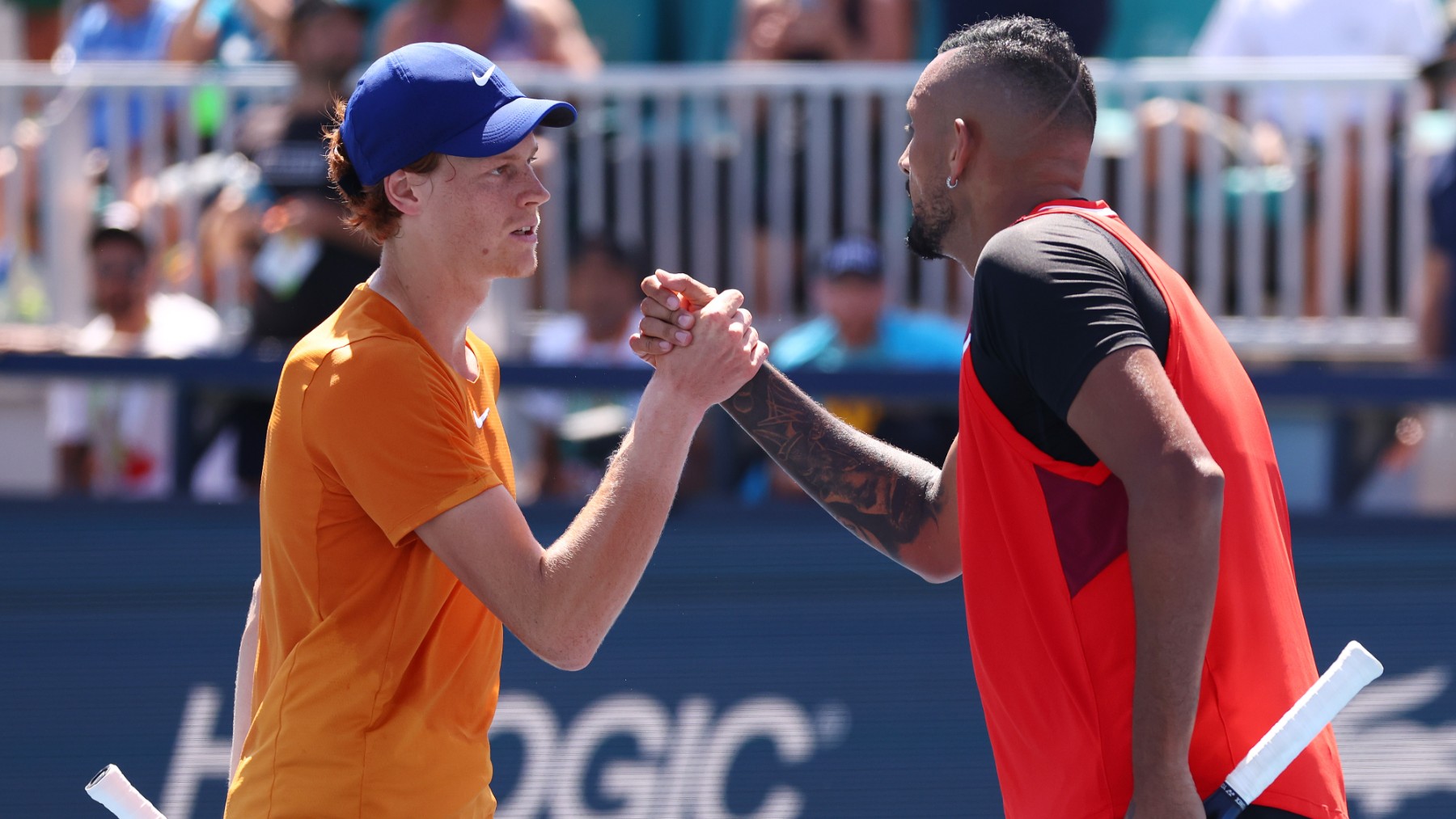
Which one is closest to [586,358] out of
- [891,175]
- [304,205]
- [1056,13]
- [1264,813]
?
[304,205]

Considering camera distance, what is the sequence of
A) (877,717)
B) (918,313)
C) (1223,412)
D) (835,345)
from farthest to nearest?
1. (918,313)
2. (835,345)
3. (877,717)
4. (1223,412)

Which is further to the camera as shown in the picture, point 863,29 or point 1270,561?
point 863,29

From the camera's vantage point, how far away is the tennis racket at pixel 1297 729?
89.4 inches

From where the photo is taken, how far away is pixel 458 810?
2635mm

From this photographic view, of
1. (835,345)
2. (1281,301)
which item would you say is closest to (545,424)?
(835,345)

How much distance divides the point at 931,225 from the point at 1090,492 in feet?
2.09

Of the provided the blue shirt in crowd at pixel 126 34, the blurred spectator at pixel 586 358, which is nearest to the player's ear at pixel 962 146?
the blurred spectator at pixel 586 358

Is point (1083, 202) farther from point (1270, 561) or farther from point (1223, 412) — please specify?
point (1270, 561)

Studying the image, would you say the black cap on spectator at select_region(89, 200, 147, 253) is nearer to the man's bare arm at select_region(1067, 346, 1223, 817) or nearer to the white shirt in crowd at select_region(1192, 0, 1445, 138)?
the white shirt in crowd at select_region(1192, 0, 1445, 138)

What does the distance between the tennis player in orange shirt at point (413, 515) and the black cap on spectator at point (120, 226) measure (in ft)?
15.7

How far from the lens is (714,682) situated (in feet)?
16.5

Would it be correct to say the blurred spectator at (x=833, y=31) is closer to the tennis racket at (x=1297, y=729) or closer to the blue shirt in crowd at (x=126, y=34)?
Result: the blue shirt in crowd at (x=126, y=34)

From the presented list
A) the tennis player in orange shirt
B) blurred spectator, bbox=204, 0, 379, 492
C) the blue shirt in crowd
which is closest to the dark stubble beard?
the tennis player in orange shirt

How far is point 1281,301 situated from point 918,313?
1.64 meters
